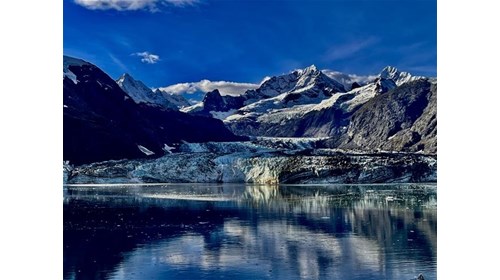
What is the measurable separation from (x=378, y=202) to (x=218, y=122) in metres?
84.1

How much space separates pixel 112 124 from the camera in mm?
73750

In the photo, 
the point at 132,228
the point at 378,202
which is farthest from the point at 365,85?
the point at 132,228

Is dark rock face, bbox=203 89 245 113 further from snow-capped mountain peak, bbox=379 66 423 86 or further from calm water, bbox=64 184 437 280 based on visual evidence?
calm water, bbox=64 184 437 280

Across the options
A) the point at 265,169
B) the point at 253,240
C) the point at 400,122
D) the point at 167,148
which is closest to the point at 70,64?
the point at 167,148

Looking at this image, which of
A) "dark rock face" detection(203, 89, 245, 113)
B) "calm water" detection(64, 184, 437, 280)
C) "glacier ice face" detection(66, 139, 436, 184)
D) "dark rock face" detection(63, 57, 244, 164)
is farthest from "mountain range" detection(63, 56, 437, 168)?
"calm water" detection(64, 184, 437, 280)

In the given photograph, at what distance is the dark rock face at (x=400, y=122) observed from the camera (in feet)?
242

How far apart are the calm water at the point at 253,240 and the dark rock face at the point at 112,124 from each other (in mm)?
33475

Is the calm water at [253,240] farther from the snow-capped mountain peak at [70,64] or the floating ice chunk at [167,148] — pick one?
the snow-capped mountain peak at [70,64]

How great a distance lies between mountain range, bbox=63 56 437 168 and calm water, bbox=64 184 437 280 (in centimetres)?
3511

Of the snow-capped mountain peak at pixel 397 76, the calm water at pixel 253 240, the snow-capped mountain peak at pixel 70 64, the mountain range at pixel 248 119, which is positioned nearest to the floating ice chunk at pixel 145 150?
the mountain range at pixel 248 119

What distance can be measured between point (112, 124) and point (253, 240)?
5927 cm

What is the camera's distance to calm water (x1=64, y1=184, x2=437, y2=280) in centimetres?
1382

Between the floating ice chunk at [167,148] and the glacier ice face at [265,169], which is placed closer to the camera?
the glacier ice face at [265,169]

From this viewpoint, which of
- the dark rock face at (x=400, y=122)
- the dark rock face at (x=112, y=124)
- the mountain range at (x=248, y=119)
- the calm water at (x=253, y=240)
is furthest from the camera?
the dark rock face at (x=400, y=122)
